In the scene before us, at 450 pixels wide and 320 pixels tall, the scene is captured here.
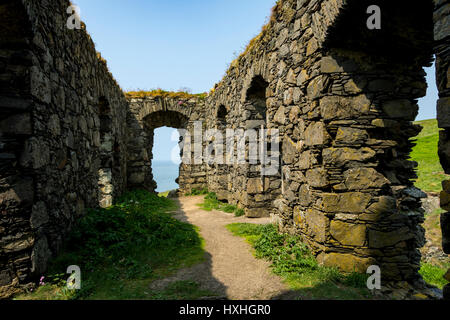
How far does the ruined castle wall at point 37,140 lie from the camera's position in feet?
8.00

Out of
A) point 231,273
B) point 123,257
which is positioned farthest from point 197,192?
point 231,273

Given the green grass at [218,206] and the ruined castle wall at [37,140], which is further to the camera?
the green grass at [218,206]

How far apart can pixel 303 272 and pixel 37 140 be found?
351 cm

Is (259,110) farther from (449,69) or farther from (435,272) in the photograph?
(435,272)

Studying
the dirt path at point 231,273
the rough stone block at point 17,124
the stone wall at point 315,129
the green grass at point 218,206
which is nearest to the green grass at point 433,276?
the stone wall at point 315,129

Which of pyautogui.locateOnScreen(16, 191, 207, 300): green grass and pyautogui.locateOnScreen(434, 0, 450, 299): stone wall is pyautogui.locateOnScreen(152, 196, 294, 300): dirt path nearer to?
pyautogui.locateOnScreen(16, 191, 207, 300): green grass

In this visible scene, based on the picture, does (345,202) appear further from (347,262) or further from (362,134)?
(362,134)

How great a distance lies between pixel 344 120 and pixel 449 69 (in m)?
1.50

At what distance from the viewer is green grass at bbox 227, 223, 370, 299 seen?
2.54m

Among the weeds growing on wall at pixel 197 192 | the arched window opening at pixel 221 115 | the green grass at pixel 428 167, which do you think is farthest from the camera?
the weeds growing on wall at pixel 197 192

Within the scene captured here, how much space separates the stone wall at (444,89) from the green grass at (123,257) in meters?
2.25

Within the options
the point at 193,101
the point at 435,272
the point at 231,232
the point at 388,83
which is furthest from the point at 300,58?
the point at 193,101

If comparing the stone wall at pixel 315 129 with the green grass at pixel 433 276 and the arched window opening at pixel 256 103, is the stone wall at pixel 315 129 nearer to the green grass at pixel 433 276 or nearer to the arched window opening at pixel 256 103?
the arched window opening at pixel 256 103

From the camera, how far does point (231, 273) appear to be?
3.17m
